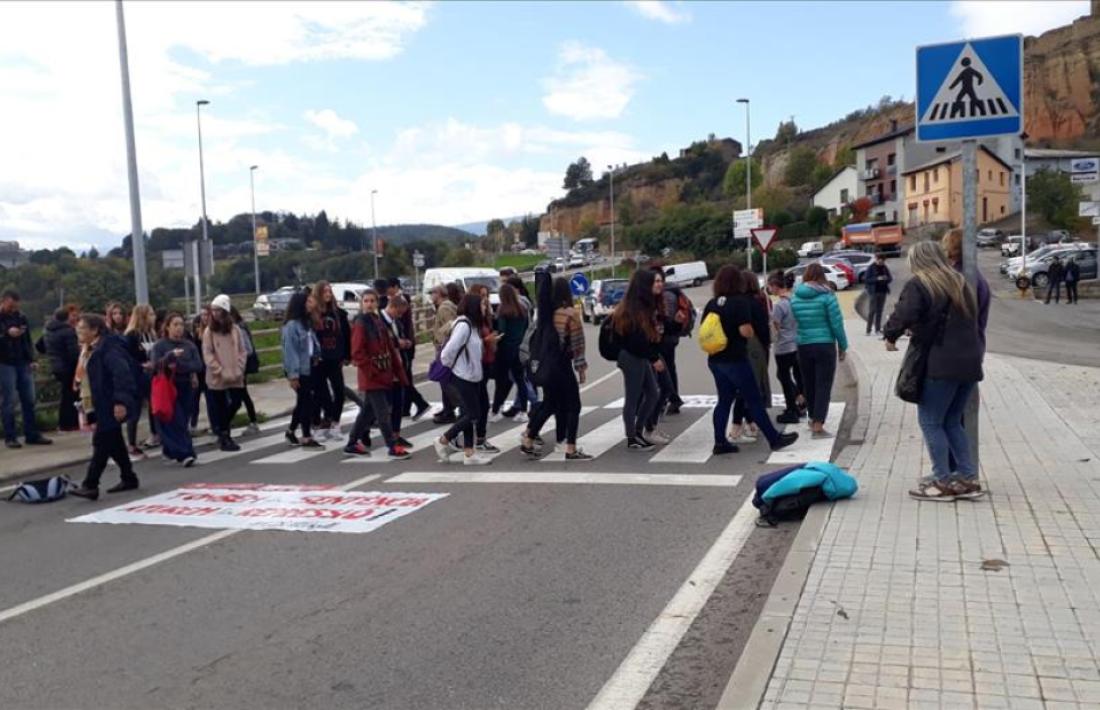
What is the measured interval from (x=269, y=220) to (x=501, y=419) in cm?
13565

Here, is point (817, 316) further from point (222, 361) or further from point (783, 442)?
point (222, 361)

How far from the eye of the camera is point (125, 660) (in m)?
5.01

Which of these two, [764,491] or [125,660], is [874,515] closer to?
[764,491]

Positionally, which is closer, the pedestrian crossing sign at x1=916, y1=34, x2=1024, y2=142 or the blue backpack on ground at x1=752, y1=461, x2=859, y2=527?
the pedestrian crossing sign at x1=916, y1=34, x2=1024, y2=142

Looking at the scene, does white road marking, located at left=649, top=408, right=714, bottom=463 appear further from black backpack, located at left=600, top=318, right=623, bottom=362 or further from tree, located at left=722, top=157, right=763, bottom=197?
tree, located at left=722, top=157, right=763, bottom=197

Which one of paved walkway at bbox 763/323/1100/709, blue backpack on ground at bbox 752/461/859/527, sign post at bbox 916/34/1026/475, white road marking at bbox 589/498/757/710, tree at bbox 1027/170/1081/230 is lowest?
white road marking at bbox 589/498/757/710

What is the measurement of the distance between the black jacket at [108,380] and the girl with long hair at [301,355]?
2.31m

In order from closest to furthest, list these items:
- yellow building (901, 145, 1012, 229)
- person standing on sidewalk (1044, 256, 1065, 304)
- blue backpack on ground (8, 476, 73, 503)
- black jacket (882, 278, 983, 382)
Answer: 1. black jacket (882, 278, 983, 382)
2. blue backpack on ground (8, 476, 73, 503)
3. person standing on sidewalk (1044, 256, 1065, 304)
4. yellow building (901, 145, 1012, 229)

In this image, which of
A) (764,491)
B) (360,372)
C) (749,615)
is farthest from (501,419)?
(749,615)

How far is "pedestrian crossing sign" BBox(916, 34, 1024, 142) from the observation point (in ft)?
22.8

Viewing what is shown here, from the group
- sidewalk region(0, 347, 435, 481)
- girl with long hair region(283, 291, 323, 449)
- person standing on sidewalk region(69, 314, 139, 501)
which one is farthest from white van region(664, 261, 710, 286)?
person standing on sidewalk region(69, 314, 139, 501)

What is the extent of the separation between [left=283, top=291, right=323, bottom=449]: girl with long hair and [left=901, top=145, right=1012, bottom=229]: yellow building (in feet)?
252

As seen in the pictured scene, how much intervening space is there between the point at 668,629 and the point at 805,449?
504 cm

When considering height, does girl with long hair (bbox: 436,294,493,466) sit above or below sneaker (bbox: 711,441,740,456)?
above
